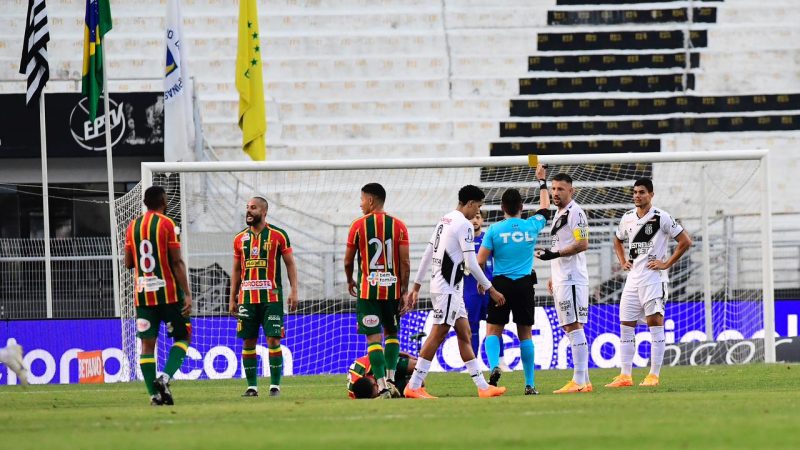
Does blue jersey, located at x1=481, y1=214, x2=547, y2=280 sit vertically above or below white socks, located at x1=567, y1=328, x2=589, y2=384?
above

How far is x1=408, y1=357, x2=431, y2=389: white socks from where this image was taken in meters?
11.3

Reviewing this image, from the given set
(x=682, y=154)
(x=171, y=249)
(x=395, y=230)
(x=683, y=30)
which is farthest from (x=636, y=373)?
(x=683, y=30)

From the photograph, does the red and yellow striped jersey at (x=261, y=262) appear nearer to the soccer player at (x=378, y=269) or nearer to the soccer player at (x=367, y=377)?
the soccer player at (x=378, y=269)

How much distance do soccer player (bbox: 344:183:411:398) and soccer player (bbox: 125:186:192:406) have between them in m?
1.54

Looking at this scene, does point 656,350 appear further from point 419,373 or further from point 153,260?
point 153,260

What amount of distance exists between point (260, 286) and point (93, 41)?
7765 mm

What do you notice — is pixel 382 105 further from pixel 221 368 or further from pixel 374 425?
pixel 374 425

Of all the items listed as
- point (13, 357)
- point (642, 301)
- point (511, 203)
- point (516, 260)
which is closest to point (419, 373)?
point (516, 260)

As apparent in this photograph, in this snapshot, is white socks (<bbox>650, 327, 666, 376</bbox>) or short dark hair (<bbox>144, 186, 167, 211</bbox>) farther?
white socks (<bbox>650, 327, 666, 376</bbox>)

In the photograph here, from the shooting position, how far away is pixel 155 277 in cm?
1107

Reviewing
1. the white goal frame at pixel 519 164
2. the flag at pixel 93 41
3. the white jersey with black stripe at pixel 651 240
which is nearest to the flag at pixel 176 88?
the flag at pixel 93 41

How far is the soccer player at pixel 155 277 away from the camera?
11070 mm

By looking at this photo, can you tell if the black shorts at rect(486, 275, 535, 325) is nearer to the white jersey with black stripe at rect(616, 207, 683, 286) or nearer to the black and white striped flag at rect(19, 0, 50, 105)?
the white jersey with black stripe at rect(616, 207, 683, 286)

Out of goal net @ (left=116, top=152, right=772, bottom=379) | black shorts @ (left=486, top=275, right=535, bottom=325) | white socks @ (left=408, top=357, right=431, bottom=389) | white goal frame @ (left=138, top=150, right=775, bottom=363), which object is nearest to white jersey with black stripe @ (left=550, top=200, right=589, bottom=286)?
black shorts @ (left=486, top=275, right=535, bottom=325)
